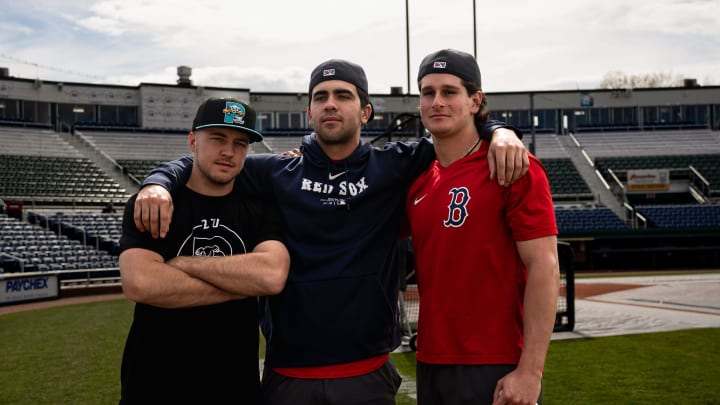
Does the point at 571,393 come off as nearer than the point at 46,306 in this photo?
Yes

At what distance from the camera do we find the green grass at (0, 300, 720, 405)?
763 centimetres

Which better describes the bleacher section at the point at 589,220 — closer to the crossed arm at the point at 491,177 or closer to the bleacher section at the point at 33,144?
the bleacher section at the point at 33,144

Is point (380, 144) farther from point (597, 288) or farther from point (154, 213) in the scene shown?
point (154, 213)

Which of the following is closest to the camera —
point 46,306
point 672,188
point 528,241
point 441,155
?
point 528,241

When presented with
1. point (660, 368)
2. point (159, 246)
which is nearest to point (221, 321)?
point (159, 246)

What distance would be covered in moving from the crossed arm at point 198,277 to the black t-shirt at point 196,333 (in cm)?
9

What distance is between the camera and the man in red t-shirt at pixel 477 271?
3.12m

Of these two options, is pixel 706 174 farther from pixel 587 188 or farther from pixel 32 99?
pixel 32 99

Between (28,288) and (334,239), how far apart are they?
769 inches

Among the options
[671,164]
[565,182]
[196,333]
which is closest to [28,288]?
[196,333]

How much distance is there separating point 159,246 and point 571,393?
602 cm

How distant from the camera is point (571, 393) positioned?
763 centimetres

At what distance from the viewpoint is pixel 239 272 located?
11.1ft

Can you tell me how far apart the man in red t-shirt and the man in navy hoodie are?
217 mm
